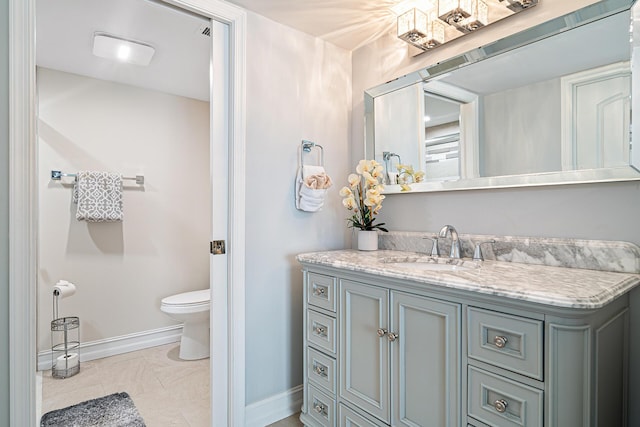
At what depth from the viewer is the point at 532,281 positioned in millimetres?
1084

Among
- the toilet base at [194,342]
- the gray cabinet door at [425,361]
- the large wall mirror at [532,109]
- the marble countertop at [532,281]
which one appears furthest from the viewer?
the toilet base at [194,342]

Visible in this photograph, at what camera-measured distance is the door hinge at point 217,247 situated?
179cm

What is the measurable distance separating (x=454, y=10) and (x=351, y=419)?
191cm

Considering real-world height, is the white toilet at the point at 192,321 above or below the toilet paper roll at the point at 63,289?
below

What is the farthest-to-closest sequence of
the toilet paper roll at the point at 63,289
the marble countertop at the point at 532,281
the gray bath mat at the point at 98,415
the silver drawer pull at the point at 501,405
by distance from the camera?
the toilet paper roll at the point at 63,289
the gray bath mat at the point at 98,415
the silver drawer pull at the point at 501,405
the marble countertop at the point at 532,281

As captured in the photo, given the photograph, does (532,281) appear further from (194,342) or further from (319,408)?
(194,342)

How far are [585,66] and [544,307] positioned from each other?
102 centimetres

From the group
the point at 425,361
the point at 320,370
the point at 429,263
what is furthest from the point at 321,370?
the point at 429,263

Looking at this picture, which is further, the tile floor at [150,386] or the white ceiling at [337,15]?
the tile floor at [150,386]

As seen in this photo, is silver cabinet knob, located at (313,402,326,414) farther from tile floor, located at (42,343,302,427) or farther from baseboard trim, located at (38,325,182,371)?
baseboard trim, located at (38,325,182,371)

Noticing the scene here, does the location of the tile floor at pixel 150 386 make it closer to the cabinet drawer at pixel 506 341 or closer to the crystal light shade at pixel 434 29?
the cabinet drawer at pixel 506 341

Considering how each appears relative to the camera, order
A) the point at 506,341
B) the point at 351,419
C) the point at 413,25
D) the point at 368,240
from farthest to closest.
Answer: the point at 368,240
the point at 413,25
the point at 351,419
the point at 506,341

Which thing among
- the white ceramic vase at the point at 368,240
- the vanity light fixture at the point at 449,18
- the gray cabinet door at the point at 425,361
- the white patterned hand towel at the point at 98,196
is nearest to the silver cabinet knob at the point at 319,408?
the gray cabinet door at the point at 425,361

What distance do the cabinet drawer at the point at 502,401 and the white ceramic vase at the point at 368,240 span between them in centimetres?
100
